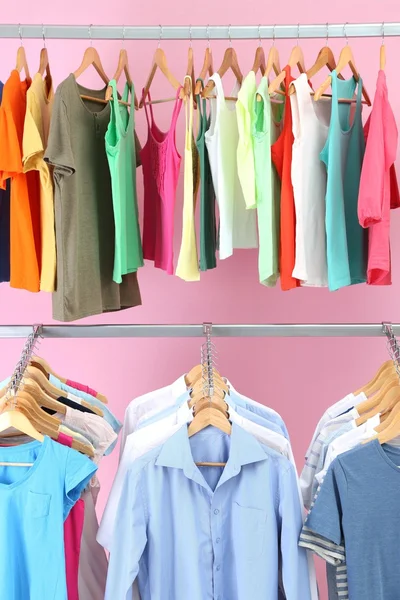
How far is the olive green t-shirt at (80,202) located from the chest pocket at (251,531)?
0.85 metres

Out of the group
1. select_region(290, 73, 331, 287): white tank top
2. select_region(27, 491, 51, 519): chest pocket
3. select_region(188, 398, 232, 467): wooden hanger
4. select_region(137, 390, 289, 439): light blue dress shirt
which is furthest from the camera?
select_region(290, 73, 331, 287): white tank top

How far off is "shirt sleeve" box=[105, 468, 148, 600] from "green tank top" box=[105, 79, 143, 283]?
2.49 ft

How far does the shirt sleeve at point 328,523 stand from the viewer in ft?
5.45

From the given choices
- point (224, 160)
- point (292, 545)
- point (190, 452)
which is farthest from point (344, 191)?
point (292, 545)

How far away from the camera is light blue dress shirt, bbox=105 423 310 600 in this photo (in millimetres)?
1699

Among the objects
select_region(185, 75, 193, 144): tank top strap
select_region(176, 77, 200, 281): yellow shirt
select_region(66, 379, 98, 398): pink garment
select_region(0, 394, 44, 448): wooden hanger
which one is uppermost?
select_region(185, 75, 193, 144): tank top strap

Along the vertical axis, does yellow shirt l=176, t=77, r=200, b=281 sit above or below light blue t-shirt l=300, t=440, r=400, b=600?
above

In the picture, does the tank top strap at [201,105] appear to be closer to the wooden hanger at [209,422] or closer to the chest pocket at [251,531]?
the wooden hanger at [209,422]

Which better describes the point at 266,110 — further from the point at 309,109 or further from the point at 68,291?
the point at 68,291

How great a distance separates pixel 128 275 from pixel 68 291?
0.36 meters

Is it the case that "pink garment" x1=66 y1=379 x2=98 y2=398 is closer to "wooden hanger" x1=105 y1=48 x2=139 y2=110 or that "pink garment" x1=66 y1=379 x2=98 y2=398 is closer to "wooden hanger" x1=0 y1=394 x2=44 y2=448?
"wooden hanger" x1=0 y1=394 x2=44 y2=448

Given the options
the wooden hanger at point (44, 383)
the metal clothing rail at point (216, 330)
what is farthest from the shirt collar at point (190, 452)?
the metal clothing rail at point (216, 330)

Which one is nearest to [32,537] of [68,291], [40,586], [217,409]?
[40,586]

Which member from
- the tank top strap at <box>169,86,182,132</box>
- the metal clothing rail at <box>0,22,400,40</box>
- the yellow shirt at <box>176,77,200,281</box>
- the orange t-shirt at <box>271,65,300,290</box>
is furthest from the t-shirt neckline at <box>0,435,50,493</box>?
the metal clothing rail at <box>0,22,400,40</box>
